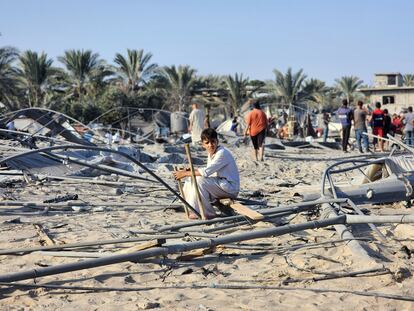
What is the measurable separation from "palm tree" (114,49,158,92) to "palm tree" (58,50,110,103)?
Answer: 1296mm

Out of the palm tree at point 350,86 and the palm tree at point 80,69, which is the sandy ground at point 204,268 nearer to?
the palm tree at point 80,69

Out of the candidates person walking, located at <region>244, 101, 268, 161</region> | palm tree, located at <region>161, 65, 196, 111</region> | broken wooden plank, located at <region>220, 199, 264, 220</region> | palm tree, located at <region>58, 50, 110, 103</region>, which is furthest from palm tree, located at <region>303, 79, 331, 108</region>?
broken wooden plank, located at <region>220, 199, 264, 220</region>

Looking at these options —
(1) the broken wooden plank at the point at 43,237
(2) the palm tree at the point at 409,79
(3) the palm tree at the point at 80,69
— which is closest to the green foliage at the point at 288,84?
(3) the palm tree at the point at 80,69

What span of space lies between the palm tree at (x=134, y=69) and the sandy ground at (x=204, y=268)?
113 ft

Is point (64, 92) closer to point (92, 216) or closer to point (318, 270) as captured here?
point (92, 216)

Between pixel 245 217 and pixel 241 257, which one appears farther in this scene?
pixel 245 217

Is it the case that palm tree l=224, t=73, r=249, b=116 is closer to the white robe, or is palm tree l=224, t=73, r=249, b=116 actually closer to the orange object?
the orange object

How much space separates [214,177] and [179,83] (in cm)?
3533

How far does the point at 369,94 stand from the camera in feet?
160

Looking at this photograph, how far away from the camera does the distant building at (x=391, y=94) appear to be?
1802 inches

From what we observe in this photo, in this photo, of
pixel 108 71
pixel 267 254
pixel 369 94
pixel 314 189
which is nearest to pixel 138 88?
pixel 108 71

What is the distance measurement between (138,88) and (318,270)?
39.1 m

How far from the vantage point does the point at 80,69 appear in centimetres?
3884

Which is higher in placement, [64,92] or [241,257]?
[64,92]
